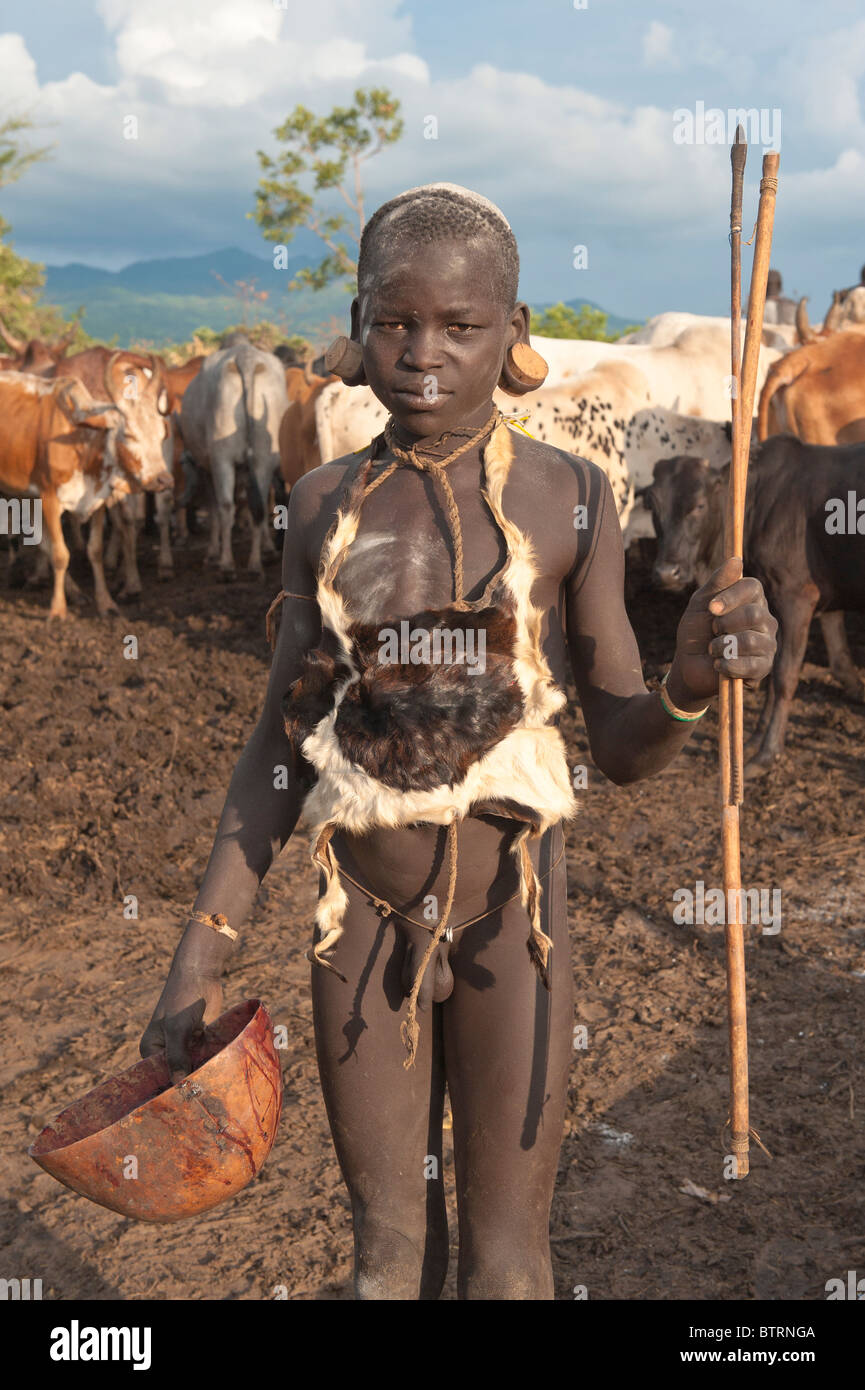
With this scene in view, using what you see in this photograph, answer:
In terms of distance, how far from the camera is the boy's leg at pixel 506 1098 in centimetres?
189

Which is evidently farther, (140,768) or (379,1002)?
(140,768)

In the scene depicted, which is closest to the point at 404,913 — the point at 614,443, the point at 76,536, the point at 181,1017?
the point at 181,1017

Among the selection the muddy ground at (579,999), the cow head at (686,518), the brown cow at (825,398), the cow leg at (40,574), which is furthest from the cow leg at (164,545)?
the cow head at (686,518)

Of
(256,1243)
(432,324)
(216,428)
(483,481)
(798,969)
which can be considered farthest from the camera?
(216,428)

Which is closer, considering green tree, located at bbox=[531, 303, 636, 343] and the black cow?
the black cow

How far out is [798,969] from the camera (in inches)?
176

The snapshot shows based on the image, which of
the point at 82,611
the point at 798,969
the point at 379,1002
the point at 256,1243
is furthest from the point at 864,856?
the point at 82,611

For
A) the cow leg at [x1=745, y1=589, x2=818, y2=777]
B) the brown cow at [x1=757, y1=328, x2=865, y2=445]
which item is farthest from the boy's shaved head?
the brown cow at [x1=757, y1=328, x2=865, y2=445]

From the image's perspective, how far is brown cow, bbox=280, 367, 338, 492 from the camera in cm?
1030

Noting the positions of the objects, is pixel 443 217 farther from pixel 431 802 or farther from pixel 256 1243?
pixel 256 1243

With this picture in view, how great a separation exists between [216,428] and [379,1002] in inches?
428

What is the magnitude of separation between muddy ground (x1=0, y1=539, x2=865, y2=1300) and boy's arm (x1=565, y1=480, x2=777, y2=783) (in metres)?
1.66

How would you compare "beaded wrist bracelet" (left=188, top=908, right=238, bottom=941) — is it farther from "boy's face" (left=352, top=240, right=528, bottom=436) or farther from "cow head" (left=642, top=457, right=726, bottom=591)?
"cow head" (left=642, top=457, right=726, bottom=591)

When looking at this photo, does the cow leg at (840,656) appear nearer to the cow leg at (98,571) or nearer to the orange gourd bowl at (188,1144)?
the cow leg at (98,571)
